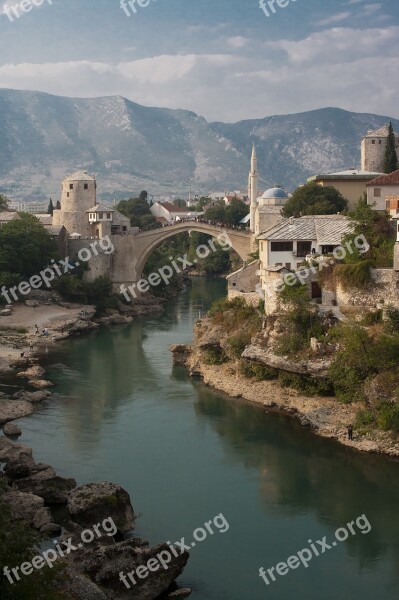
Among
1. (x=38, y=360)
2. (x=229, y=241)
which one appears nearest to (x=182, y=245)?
(x=229, y=241)

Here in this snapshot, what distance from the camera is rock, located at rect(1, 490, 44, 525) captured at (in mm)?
16688

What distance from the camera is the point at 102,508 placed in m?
16.8

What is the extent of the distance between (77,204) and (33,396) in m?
25.1

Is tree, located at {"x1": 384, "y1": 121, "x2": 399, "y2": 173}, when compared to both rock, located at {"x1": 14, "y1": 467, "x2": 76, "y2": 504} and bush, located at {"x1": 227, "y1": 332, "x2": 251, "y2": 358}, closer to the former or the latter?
bush, located at {"x1": 227, "y1": 332, "x2": 251, "y2": 358}

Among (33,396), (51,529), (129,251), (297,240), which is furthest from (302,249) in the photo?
(129,251)

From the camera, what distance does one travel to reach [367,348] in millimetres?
22594

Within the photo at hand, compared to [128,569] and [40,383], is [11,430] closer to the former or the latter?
[40,383]

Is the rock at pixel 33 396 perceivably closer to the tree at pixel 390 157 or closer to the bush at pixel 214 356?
the bush at pixel 214 356

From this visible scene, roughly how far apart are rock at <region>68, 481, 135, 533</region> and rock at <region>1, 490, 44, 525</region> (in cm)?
72

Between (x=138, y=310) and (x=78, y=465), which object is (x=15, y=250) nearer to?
(x=138, y=310)

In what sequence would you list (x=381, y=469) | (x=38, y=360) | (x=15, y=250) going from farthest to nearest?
(x=15, y=250) → (x=38, y=360) → (x=381, y=469)

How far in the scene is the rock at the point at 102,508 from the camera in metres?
16.8

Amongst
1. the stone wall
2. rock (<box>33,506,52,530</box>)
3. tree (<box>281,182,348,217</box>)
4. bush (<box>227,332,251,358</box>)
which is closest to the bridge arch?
tree (<box>281,182,348,217</box>)

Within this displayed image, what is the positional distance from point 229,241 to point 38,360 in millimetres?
17090
